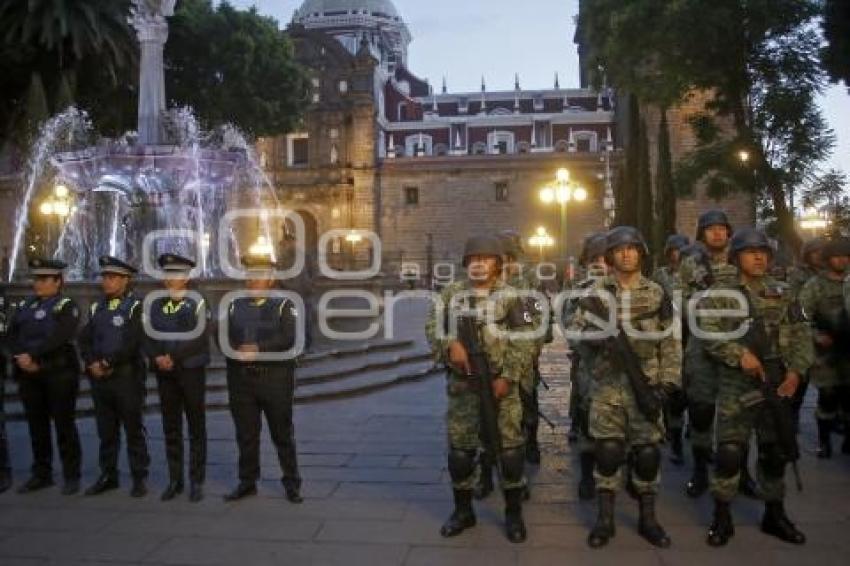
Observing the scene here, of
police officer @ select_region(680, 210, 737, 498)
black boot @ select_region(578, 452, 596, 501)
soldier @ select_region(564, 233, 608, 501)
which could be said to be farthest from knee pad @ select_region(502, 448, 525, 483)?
police officer @ select_region(680, 210, 737, 498)

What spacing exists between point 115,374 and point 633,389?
3.80 metres

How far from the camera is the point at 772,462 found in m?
4.93

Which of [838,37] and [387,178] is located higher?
[387,178]

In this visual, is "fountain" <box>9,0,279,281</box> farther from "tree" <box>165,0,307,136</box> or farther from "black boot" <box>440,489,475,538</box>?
"tree" <box>165,0,307,136</box>

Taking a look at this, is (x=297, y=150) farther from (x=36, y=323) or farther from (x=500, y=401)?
(x=500, y=401)

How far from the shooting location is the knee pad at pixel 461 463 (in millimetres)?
5031

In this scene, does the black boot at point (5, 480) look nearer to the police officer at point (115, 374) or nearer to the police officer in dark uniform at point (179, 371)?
the police officer at point (115, 374)

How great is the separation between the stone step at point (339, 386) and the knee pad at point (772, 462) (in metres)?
5.75

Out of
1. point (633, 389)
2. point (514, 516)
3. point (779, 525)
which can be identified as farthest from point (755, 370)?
point (514, 516)

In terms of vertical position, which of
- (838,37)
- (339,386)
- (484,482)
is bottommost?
(484,482)

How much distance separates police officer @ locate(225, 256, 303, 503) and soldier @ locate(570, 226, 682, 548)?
2.23m

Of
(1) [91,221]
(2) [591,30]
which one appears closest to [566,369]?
(2) [591,30]

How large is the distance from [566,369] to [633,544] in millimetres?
8728

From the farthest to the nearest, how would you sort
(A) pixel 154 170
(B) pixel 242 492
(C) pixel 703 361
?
(A) pixel 154 170 < (B) pixel 242 492 < (C) pixel 703 361
